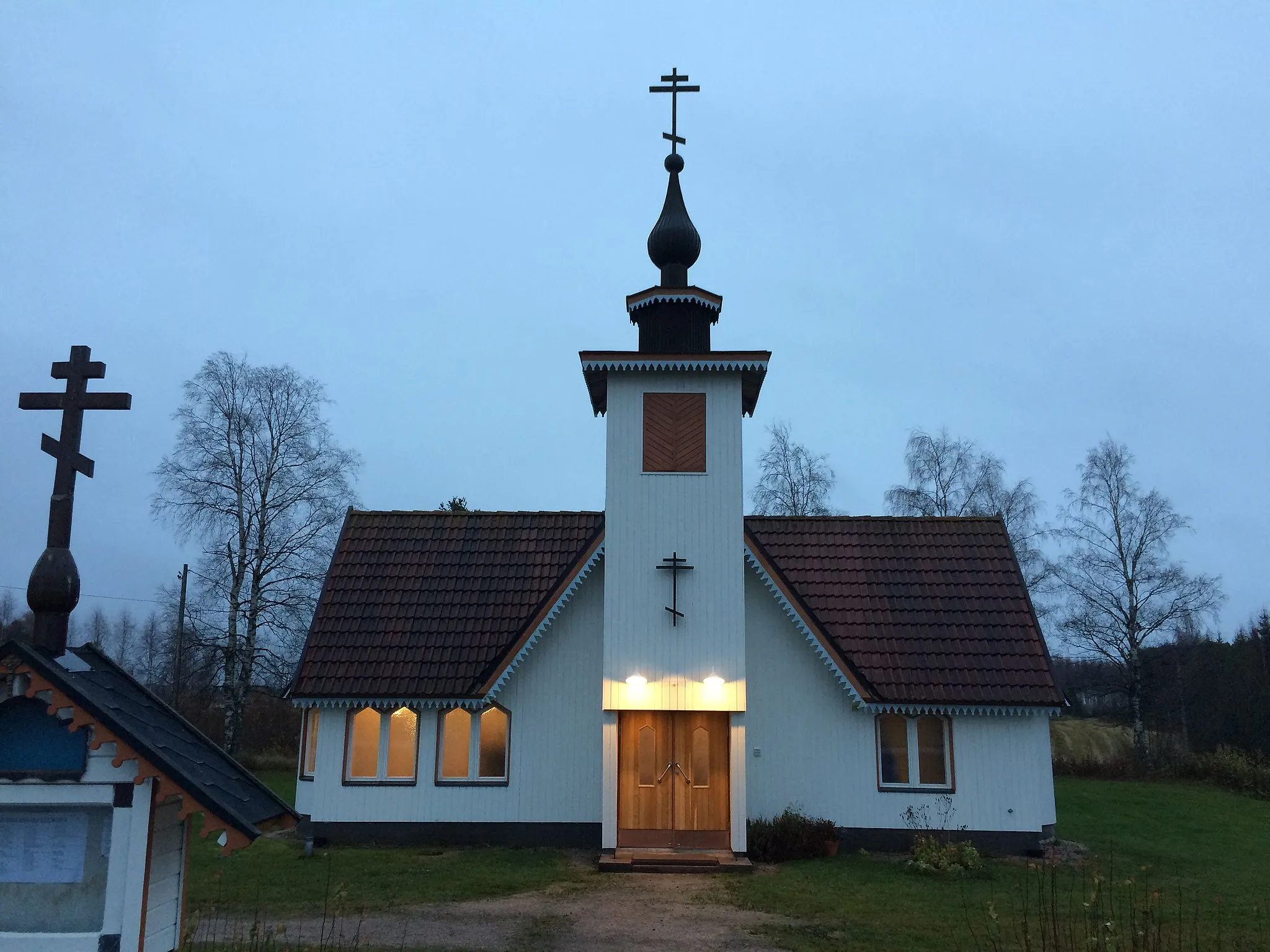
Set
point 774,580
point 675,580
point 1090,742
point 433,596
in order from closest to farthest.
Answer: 1. point 675,580
2. point 774,580
3. point 433,596
4. point 1090,742

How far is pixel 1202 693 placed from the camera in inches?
1231

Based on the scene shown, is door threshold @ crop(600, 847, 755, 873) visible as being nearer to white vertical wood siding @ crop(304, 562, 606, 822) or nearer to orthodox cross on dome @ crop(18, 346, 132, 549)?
white vertical wood siding @ crop(304, 562, 606, 822)

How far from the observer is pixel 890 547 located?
18.7 meters

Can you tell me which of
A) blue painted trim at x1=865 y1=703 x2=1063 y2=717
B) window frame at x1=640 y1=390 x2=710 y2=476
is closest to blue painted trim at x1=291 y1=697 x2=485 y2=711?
window frame at x1=640 y1=390 x2=710 y2=476

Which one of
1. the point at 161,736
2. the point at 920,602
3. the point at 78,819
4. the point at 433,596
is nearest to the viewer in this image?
the point at 78,819

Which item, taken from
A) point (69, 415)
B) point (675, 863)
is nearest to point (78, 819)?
point (69, 415)

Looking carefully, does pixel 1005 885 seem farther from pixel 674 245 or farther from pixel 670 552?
pixel 674 245

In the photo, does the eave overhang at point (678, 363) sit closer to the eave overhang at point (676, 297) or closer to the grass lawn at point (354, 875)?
the eave overhang at point (676, 297)

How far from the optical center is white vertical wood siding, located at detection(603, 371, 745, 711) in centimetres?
1508

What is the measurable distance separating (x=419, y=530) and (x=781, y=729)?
27.3 ft

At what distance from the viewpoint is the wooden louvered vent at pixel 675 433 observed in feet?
51.6

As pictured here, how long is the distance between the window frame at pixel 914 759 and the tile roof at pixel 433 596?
6221 millimetres

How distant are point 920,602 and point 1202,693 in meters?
19.9

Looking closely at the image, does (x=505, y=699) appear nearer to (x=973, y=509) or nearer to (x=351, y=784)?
A: (x=351, y=784)
